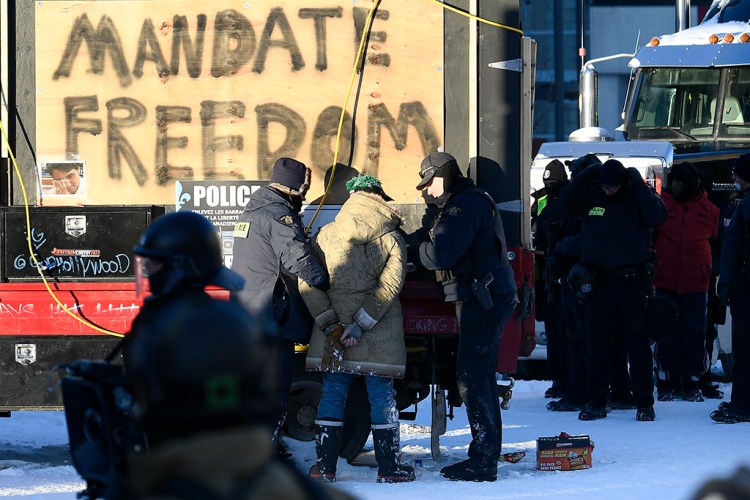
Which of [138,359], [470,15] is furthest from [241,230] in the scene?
[138,359]

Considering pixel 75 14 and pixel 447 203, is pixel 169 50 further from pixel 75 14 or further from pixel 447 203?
pixel 447 203

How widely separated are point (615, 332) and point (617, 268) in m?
0.59

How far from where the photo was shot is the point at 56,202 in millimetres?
7863

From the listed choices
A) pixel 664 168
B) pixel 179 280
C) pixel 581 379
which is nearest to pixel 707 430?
pixel 581 379

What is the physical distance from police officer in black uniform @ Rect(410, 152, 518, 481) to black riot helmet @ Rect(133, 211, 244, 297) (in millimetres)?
3915

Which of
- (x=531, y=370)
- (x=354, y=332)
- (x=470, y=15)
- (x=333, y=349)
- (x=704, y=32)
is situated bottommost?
(x=531, y=370)

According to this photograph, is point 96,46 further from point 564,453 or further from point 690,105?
point 690,105

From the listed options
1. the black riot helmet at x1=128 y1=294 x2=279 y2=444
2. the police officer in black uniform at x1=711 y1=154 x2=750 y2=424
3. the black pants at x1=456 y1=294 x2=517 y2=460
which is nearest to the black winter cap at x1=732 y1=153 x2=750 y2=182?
the police officer in black uniform at x1=711 y1=154 x2=750 y2=424

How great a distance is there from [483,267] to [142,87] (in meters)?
2.30

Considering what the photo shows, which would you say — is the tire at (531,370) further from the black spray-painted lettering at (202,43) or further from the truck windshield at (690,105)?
the black spray-painted lettering at (202,43)

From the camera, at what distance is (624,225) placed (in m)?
9.66

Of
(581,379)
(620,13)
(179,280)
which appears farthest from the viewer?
(620,13)

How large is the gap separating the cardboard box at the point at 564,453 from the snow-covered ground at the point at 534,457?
8cm

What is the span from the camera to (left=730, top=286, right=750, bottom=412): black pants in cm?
957
